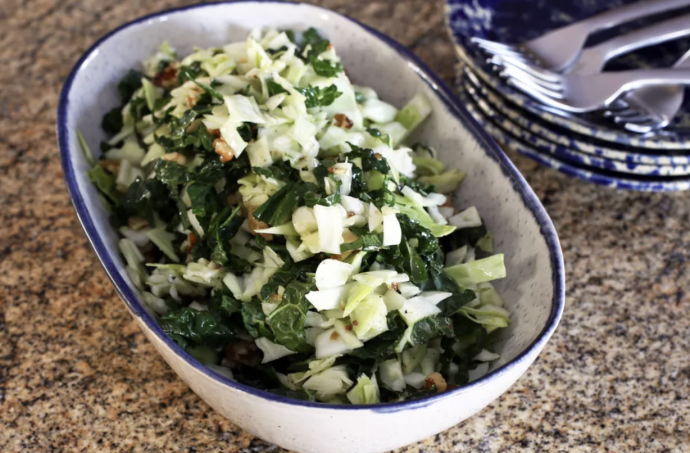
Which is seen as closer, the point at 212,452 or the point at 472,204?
the point at 212,452

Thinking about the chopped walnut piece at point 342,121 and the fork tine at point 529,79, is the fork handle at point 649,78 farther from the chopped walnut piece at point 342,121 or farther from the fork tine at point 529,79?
the chopped walnut piece at point 342,121

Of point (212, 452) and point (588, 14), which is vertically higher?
point (588, 14)

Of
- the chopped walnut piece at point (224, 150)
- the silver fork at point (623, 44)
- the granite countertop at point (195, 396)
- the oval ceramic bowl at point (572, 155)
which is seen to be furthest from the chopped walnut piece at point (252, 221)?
the silver fork at point (623, 44)

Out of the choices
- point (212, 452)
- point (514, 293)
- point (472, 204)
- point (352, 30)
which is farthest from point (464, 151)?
point (212, 452)

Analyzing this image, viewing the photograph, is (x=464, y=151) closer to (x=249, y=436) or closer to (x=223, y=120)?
(x=223, y=120)

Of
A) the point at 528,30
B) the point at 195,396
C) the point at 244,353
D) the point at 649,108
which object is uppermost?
the point at 528,30

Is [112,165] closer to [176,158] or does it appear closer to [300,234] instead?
[176,158]

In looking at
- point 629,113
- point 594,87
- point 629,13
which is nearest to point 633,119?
point 629,113
